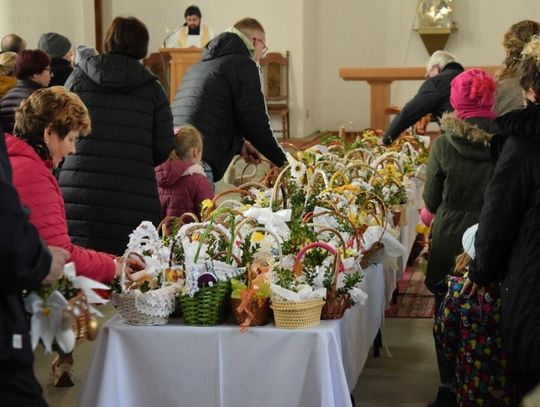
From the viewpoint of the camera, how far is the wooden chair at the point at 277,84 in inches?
614

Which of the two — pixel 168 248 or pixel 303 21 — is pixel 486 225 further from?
pixel 303 21

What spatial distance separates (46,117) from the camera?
10.6ft

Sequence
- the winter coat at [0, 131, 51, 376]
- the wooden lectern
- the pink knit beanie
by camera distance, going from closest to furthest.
Result: the winter coat at [0, 131, 51, 376]
the pink knit beanie
the wooden lectern

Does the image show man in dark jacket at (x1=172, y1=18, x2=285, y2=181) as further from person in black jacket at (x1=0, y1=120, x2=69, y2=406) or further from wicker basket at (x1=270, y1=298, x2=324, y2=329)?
person in black jacket at (x1=0, y1=120, x2=69, y2=406)

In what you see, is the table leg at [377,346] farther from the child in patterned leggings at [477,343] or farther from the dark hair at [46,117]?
the dark hair at [46,117]

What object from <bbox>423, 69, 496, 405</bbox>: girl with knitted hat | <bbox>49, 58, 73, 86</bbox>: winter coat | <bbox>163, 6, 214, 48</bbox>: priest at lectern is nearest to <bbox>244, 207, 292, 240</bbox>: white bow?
<bbox>423, 69, 496, 405</bbox>: girl with knitted hat

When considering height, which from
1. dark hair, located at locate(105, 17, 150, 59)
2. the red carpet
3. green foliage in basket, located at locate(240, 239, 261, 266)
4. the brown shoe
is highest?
dark hair, located at locate(105, 17, 150, 59)

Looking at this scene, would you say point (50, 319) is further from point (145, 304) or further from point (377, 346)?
point (377, 346)

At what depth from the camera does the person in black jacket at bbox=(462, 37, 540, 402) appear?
3262 mm

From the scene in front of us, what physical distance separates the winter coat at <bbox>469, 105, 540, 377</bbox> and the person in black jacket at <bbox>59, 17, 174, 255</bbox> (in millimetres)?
1998

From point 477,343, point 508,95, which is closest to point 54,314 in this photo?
point 477,343

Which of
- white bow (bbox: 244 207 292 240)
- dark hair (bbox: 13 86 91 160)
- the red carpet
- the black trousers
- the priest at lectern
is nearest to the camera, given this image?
the black trousers

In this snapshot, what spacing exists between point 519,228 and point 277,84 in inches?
494

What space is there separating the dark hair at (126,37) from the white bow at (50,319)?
273cm
